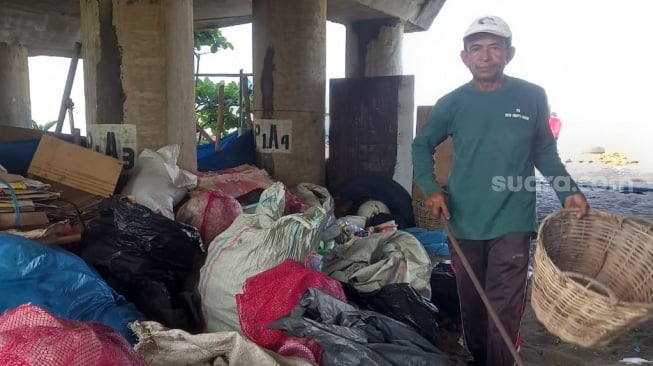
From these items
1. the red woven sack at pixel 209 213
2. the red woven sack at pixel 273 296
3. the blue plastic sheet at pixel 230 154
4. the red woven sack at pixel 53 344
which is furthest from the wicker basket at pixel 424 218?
the red woven sack at pixel 53 344

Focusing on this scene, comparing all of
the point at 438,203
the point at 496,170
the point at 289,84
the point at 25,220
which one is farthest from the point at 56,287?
the point at 289,84

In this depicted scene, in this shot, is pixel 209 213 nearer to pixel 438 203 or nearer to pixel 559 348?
pixel 438 203

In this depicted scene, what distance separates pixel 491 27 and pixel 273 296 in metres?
1.48

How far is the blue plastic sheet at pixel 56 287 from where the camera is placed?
237 centimetres

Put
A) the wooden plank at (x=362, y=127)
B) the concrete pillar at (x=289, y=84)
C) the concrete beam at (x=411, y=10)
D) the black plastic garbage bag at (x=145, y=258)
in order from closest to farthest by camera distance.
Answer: the black plastic garbage bag at (x=145, y=258)
the concrete pillar at (x=289, y=84)
the wooden plank at (x=362, y=127)
the concrete beam at (x=411, y=10)

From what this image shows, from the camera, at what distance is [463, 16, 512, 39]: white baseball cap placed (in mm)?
2289

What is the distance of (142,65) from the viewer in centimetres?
429

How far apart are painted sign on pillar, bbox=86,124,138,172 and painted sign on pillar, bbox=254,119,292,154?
1.72 metres

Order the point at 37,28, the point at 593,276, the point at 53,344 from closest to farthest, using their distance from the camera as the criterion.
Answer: the point at 53,344 → the point at 593,276 → the point at 37,28

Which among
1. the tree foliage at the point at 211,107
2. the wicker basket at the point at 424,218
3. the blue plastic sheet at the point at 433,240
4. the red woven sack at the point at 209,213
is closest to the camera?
the red woven sack at the point at 209,213

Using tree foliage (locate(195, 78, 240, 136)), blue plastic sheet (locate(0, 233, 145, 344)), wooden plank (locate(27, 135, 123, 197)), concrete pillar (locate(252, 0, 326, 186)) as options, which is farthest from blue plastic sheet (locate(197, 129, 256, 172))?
tree foliage (locate(195, 78, 240, 136))

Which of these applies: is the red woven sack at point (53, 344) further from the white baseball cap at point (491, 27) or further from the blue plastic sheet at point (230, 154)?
the blue plastic sheet at point (230, 154)

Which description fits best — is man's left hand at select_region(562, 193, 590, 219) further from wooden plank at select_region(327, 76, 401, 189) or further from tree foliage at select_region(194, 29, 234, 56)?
tree foliage at select_region(194, 29, 234, 56)

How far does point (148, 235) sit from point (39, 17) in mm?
6649
